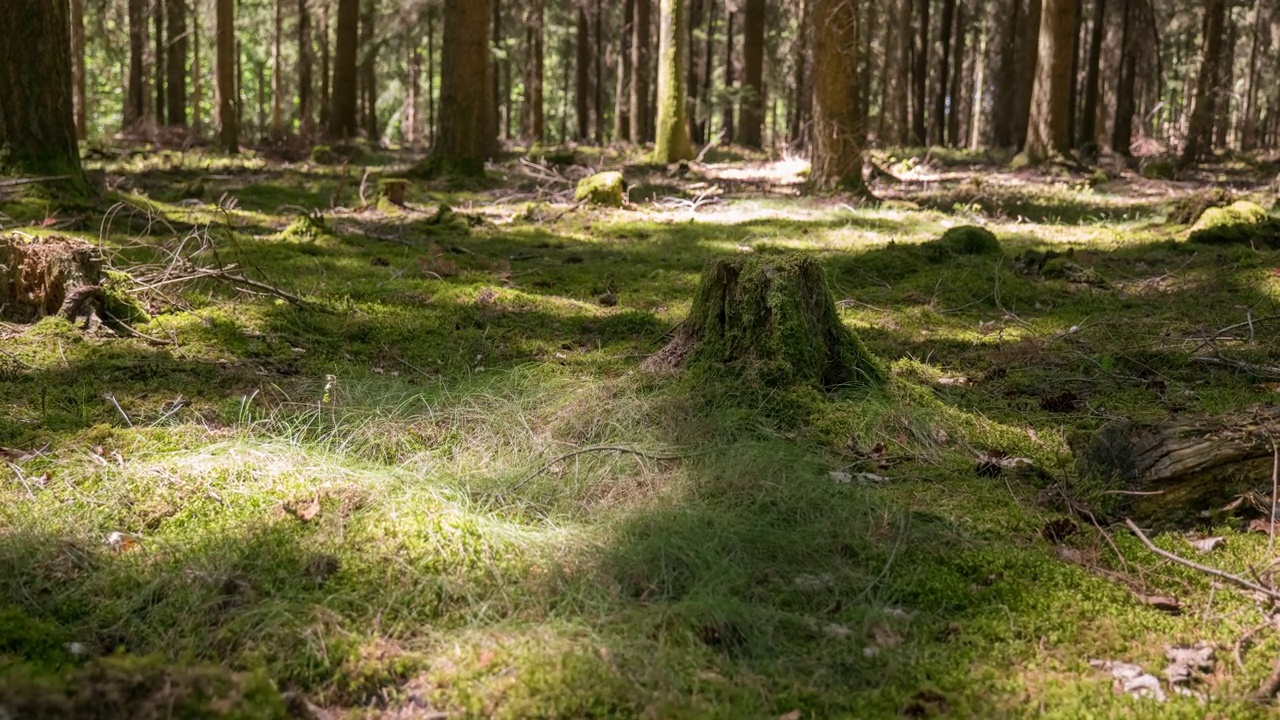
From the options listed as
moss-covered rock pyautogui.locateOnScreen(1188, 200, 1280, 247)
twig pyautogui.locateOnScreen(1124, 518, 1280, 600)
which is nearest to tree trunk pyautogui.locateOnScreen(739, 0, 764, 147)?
moss-covered rock pyautogui.locateOnScreen(1188, 200, 1280, 247)

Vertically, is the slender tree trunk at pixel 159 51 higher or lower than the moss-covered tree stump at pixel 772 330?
higher

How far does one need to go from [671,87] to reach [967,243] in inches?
380

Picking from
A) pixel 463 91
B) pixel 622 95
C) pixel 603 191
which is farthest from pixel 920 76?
pixel 603 191

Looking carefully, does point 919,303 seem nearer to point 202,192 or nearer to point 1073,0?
point 202,192

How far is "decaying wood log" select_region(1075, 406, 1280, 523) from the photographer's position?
3.74 meters

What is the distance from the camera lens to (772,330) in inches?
192

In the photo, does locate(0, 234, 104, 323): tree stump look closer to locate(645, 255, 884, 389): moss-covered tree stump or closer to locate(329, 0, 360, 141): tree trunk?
locate(645, 255, 884, 389): moss-covered tree stump

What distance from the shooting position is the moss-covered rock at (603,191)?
12.5 m

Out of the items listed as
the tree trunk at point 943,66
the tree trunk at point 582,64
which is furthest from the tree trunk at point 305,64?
the tree trunk at point 943,66

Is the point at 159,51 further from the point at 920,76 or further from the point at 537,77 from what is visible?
the point at 920,76

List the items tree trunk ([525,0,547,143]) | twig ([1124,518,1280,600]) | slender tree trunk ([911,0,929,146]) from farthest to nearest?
slender tree trunk ([911,0,929,146]) → tree trunk ([525,0,547,143]) → twig ([1124,518,1280,600])

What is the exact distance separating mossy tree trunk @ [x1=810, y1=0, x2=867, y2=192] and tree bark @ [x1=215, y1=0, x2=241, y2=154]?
972 cm

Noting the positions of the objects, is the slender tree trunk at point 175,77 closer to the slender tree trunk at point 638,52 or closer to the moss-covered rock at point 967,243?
the slender tree trunk at point 638,52

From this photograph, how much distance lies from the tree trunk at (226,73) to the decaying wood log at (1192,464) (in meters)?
16.0
